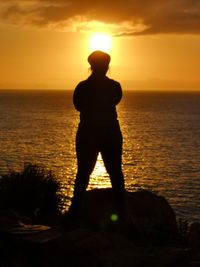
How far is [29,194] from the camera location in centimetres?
1337

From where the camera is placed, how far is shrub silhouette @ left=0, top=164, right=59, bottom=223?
12.9 m

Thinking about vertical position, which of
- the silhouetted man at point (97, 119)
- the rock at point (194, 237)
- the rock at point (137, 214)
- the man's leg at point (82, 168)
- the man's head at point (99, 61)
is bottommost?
the rock at point (194, 237)

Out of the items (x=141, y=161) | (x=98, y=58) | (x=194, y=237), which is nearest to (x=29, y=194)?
(x=194, y=237)

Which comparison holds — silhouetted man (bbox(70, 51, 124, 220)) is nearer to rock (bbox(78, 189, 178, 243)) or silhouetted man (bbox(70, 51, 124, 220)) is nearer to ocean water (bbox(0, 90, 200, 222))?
rock (bbox(78, 189, 178, 243))

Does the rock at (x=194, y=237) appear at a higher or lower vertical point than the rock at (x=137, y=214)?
lower

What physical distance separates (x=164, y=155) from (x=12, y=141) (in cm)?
2378

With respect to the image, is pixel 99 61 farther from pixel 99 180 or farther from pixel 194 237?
pixel 99 180

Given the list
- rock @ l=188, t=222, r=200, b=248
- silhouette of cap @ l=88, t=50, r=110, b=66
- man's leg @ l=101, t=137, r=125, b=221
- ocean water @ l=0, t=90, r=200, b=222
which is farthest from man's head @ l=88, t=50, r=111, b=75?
ocean water @ l=0, t=90, r=200, b=222

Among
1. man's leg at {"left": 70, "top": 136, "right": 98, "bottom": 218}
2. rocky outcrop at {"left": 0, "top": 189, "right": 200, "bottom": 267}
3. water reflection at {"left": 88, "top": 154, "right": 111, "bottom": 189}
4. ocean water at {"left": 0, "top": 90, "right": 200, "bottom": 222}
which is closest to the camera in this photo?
rocky outcrop at {"left": 0, "top": 189, "right": 200, "bottom": 267}

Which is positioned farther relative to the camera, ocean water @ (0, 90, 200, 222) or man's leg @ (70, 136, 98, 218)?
ocean water @ (0, 90, 200, 222)

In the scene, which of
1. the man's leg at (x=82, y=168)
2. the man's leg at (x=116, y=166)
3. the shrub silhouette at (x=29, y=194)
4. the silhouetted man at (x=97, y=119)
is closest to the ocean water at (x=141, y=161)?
the shrub silhouette at (x=29, y=194)

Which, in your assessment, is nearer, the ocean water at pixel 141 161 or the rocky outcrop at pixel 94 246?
the rocky outcrop at pixel 94 246

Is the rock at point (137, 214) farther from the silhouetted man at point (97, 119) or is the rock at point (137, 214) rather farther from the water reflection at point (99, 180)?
the water reflection at point (99, 180)

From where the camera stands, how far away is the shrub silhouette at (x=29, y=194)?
1287cm
